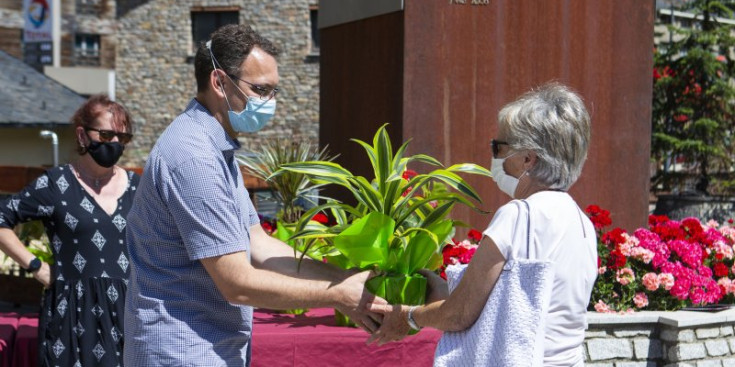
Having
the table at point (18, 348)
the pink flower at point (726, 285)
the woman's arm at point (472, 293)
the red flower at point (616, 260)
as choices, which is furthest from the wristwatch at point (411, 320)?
the pink flower at point (726, 285)

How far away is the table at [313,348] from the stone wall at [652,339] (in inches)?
44.3

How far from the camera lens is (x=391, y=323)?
2.99 meters

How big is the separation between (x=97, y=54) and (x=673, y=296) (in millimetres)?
34102

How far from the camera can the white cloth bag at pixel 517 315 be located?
2.44 meters

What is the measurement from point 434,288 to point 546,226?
0.65 metres

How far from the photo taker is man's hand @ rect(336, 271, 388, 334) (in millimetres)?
2865

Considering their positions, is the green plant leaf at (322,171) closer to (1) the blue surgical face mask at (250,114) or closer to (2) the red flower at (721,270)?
(1) the blue surgical face mask at (250,114)

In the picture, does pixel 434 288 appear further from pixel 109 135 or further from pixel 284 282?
pixel 109 135

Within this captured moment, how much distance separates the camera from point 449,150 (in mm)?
5879

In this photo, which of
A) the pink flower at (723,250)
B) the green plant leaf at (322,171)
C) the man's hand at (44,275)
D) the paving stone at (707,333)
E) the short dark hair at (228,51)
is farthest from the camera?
the pink flower at (723,250)

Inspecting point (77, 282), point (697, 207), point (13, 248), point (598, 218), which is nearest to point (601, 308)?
point (598, 218)

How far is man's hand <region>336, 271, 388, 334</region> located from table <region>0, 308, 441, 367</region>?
4.43 ft

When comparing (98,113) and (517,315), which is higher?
(98,113)

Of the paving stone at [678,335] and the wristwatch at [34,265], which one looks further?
the paving stone at [678,335]
